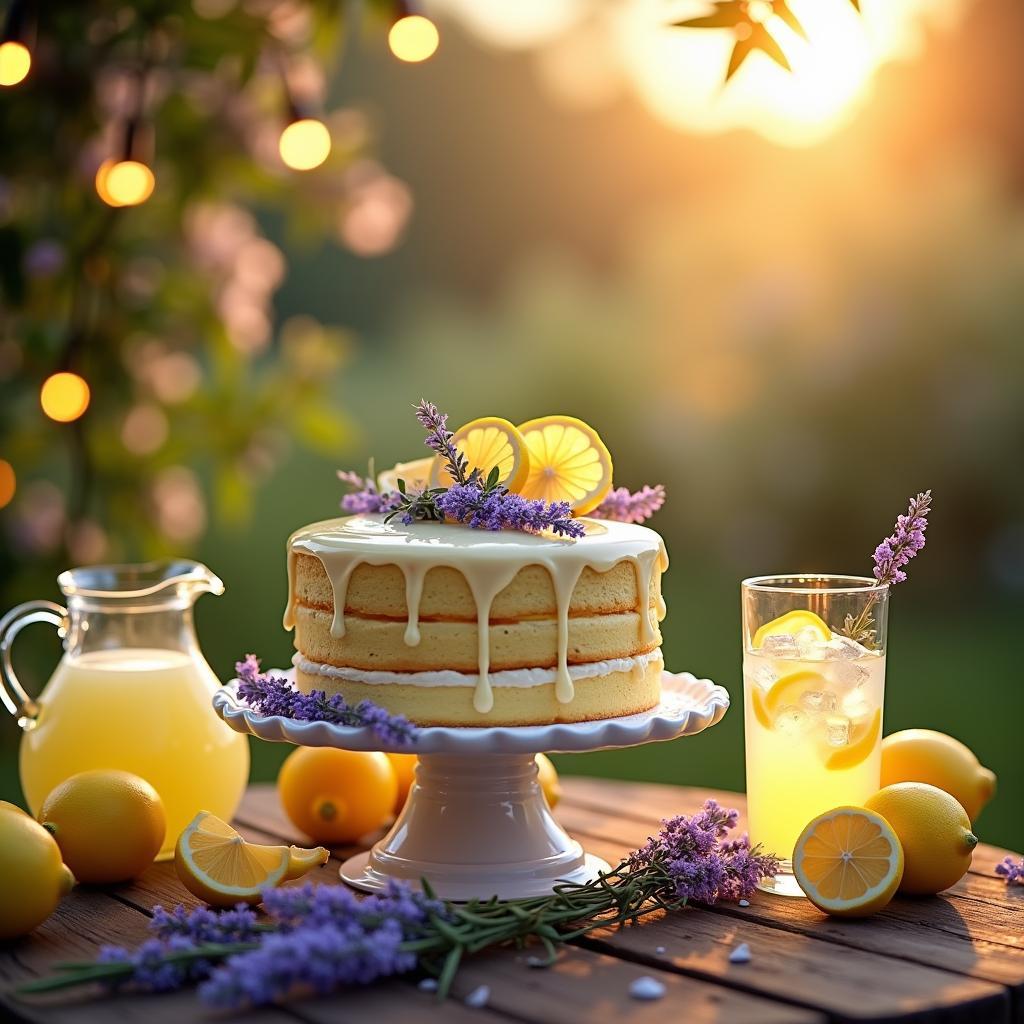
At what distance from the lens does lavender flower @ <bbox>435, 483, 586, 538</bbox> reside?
7.01 ft

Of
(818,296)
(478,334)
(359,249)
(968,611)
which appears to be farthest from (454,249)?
(359,249)

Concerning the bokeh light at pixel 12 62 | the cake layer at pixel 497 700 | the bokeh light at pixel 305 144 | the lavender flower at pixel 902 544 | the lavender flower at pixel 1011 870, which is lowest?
the lavender flower at pixel 1011 870

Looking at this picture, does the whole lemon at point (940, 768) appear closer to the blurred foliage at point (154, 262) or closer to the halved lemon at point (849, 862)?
the halved lemon at point (849, 862)

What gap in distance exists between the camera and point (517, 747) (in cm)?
202

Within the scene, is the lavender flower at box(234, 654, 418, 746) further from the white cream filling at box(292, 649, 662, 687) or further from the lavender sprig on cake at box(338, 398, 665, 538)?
the lavender sprig on cake at box(338, 398, 665, 538)

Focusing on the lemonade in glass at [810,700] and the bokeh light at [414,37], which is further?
the bokeh light at [414,37]

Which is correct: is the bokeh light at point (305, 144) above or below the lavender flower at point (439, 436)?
above

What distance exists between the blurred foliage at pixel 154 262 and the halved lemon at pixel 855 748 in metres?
2.13

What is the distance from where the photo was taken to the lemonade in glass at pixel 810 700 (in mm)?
2189

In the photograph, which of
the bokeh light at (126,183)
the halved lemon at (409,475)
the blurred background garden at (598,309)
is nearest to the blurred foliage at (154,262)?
the blurred background garden at (598,309)

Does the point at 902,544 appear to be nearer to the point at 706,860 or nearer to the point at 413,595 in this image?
the point at 706,860

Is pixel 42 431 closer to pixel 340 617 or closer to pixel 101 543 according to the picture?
pixel 101 543

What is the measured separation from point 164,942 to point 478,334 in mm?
7036

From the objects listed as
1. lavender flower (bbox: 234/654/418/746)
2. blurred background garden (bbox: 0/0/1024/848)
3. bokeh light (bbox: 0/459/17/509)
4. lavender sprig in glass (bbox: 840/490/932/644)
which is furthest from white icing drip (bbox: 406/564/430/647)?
bokeh light (bbox: 0/459/17/509)
